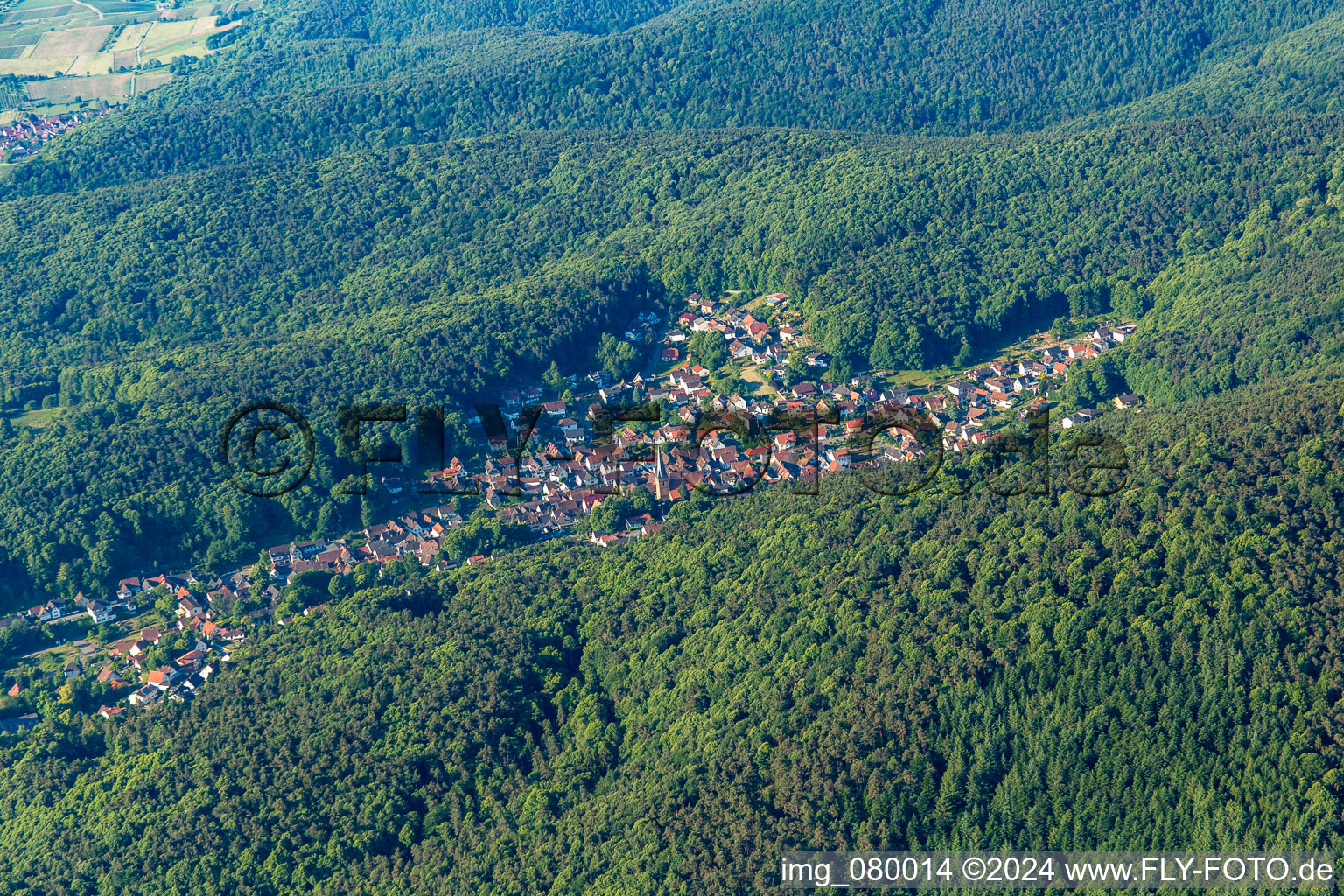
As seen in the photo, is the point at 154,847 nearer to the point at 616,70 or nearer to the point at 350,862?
the point at 350,862

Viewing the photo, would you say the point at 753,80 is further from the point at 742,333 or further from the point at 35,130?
the point at 35,130

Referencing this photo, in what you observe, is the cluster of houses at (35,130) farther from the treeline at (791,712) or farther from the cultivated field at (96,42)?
the treeline at (791,712)

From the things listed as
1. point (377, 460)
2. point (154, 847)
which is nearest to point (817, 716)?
point (154, 847)

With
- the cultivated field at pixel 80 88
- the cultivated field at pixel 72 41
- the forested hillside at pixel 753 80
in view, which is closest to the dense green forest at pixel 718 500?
the forested hillside at pixel 753 80

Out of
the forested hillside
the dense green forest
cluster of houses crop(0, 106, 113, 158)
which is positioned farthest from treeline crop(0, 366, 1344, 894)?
cluster of houses crop(0, 106, 113, 158)

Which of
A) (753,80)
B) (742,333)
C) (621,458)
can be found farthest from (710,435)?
(753,80)

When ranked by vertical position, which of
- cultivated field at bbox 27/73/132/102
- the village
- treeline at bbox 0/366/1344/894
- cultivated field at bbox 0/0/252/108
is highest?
cultivated field at bbox 0/0/252/108

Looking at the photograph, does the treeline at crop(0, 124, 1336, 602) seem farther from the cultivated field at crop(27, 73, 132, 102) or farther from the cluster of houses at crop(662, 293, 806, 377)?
the cultivated field at crop(27, 73, 132, 102)
